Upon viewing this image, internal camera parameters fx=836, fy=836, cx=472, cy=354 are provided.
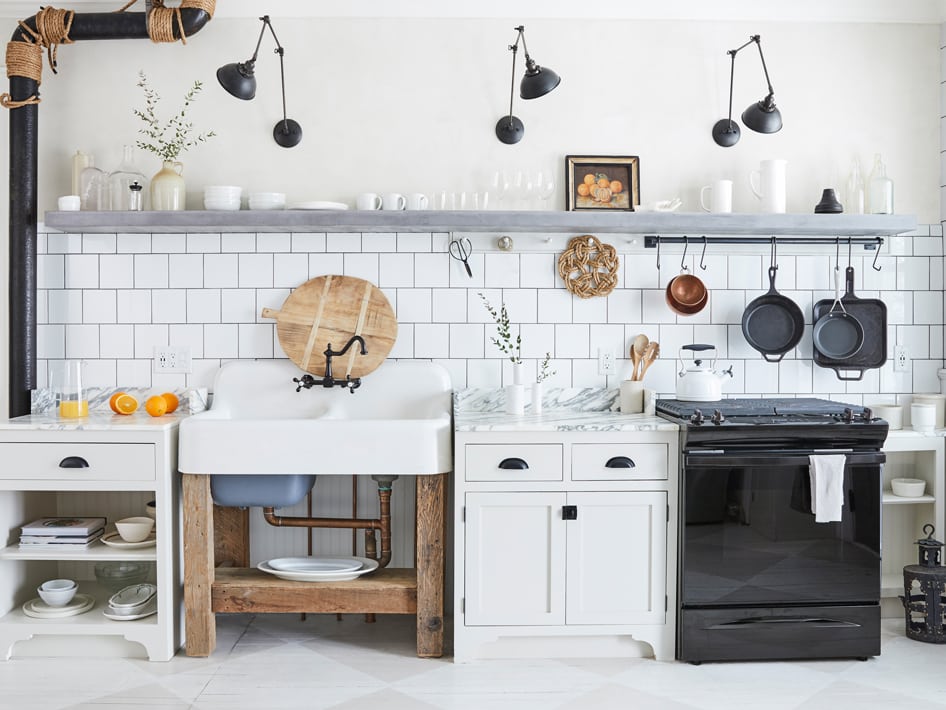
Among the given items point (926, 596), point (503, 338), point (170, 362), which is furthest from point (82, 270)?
point (926, 596)

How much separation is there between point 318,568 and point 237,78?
2.04 meters

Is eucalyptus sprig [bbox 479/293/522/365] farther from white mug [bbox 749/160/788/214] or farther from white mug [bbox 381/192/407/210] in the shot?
white mug [bbox 749/160/788/214]

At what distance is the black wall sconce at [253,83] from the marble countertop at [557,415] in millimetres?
1378

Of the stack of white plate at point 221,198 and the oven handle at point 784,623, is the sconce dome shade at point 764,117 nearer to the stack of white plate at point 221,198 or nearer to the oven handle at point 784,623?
the oven handle at point 784,623

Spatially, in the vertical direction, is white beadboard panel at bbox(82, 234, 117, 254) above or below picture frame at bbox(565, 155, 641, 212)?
below

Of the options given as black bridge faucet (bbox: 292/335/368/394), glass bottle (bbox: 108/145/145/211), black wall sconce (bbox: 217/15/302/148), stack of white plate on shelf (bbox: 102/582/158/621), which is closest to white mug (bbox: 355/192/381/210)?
black wall sconce (bbox: 217/15/302/148)

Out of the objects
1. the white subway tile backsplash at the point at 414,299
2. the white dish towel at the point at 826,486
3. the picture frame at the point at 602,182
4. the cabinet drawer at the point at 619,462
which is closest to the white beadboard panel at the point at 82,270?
the white subway tile backsplash at the point at 414,299

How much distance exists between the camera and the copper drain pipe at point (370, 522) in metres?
3.52

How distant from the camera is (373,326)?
3.75 metres

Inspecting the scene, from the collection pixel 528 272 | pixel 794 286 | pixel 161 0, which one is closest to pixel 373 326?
pixel 528 272

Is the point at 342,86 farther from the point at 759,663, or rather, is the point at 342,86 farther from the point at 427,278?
the point at 759,663

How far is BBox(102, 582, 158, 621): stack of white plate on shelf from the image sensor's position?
10.7 ft

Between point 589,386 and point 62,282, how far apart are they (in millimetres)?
2431

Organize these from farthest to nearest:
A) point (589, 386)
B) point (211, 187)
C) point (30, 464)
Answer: point (589, 386)
point (211, 187)
point (30, 464)
